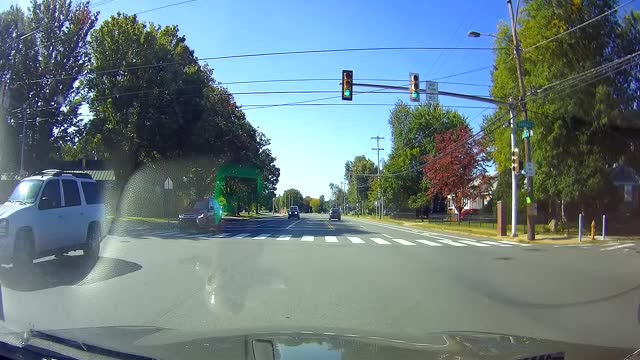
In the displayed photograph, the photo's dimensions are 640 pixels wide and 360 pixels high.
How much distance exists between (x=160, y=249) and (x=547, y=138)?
77.5 feet

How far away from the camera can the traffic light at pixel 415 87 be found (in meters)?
21.6

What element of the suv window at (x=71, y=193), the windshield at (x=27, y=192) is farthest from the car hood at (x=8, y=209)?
the suv window at (x=71, y=193)

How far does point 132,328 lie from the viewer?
551 centimetres

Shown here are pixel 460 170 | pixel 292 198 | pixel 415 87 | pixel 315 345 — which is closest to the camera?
pixel 315 345

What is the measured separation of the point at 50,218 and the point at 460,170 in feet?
144

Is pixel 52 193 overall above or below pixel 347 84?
below

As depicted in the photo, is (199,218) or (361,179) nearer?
(199,218)

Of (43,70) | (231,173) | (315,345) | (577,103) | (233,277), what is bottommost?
(233,277)

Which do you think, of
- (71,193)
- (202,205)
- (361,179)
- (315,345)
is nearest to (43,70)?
(202,205)

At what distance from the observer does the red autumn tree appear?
166 ft

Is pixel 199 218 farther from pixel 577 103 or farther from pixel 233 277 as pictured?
pixel 577 103

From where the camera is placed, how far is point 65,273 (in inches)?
445

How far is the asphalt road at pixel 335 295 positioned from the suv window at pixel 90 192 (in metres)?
1.60

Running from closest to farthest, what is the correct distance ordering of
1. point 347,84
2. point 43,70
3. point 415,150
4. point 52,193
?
point 52,193, point 347,84, point 43,70, point 415,150
